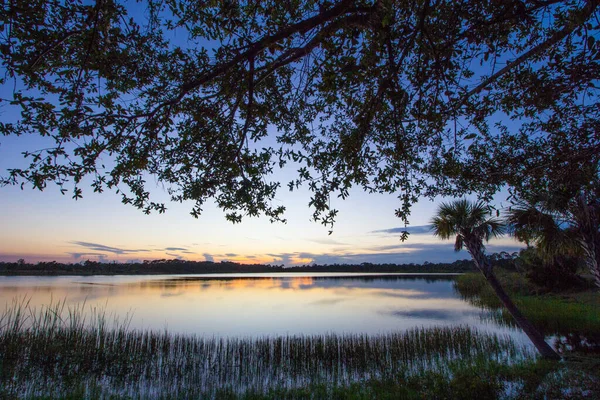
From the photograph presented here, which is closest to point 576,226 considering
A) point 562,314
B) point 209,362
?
point 562,314

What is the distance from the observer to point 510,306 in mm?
10938

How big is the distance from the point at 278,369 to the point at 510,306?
8446 millimetres

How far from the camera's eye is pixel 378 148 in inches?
274

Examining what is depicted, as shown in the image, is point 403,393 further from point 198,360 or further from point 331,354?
point 198,360

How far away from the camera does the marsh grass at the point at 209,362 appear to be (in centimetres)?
884

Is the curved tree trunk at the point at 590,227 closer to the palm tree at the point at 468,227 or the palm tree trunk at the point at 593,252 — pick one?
the palm tree trunk at the point at 593,252

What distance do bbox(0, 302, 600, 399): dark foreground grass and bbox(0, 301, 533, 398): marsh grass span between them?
4cm

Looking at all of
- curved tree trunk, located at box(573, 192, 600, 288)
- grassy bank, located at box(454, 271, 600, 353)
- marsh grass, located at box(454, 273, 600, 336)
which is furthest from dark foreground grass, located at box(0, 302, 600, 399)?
marsh grass, located at box(454, 273, 600, 336)

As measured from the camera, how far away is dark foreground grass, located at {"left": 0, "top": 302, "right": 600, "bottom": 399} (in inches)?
314

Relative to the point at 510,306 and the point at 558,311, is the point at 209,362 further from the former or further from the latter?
the point at 558,311

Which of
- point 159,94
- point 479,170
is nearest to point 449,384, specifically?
point 479,170

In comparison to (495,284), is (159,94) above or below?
above

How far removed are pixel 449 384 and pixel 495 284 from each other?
5.16m

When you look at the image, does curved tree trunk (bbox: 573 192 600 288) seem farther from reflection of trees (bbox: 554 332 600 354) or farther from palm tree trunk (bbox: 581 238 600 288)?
reflection of trees (bbox: 554 332 600 354)
